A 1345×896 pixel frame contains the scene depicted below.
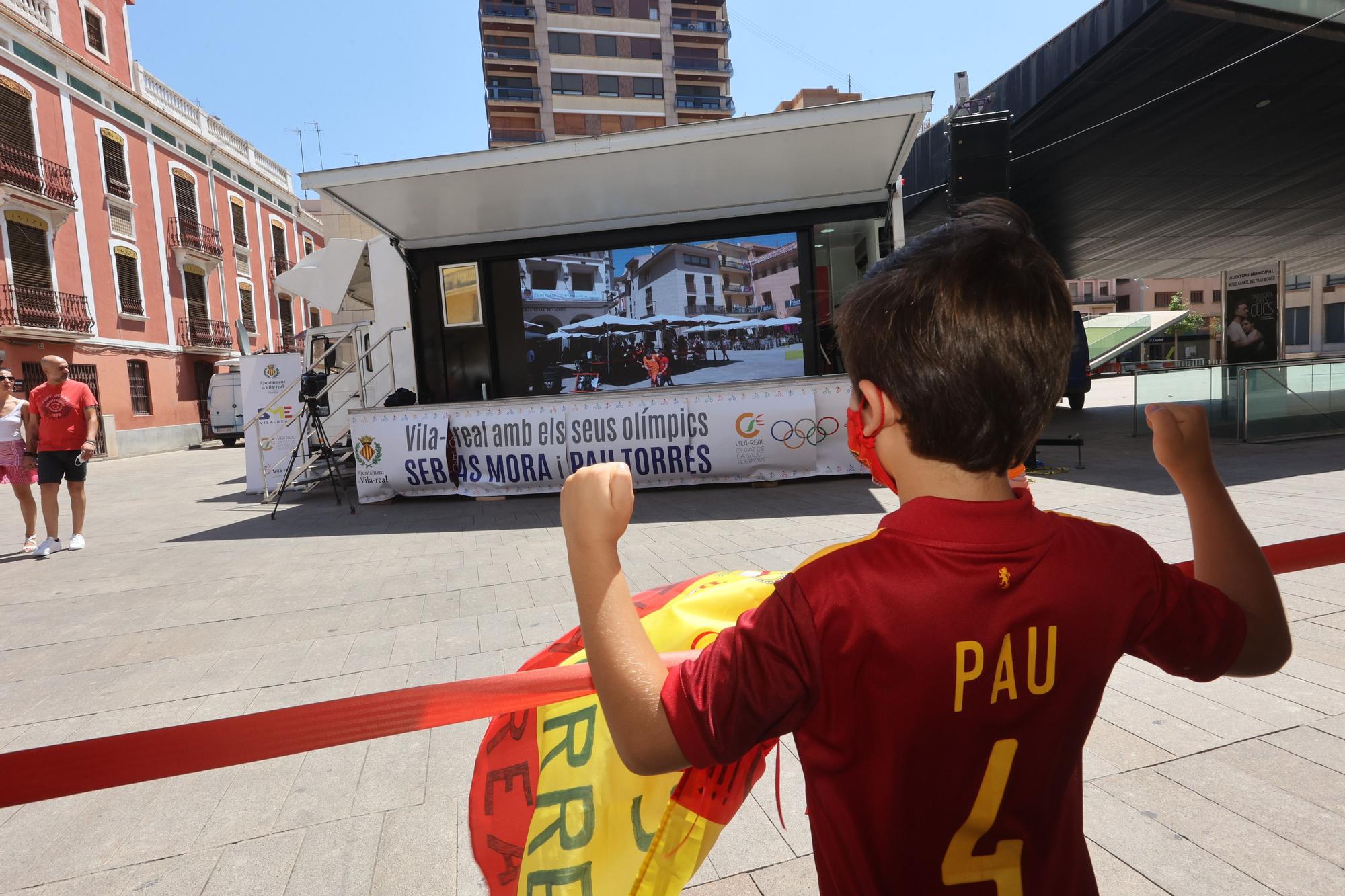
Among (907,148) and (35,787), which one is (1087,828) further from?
(907,148)

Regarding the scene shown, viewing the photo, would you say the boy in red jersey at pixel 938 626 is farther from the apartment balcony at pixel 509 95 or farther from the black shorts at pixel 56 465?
the apartment balcony at pixel 509 95

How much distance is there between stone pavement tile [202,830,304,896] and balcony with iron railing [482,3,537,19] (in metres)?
55.8

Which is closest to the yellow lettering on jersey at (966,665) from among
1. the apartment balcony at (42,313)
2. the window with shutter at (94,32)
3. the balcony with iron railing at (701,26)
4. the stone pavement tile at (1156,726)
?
the stone pavement tile at (1156,726)

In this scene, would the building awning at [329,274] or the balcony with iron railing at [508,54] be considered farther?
the balcony with iron railing at [508,54]

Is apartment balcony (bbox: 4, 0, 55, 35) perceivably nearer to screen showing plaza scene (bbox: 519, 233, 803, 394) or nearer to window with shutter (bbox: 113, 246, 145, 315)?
A: window with shutter (bbox: 113, 246, 145, 315)

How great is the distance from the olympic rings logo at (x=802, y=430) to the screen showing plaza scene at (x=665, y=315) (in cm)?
234

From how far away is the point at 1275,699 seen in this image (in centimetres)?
312

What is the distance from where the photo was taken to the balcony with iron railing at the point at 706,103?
173 ft

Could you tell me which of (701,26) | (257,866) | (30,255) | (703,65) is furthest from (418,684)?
(701,26)

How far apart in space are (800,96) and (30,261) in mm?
45329

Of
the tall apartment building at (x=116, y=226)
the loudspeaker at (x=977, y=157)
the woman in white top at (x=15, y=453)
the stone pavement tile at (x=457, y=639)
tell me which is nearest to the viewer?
the stone pavement tile at (x=457, y=639)

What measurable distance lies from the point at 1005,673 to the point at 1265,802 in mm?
2358

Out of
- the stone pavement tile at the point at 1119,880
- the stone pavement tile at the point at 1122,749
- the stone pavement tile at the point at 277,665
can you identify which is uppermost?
the stone pavement tile at the point at 277,665

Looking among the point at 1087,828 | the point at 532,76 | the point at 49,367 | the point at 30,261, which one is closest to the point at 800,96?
the point at 532,76
